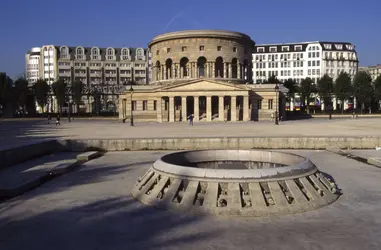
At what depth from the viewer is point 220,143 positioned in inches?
834

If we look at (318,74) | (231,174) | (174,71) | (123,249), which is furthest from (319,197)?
(318,74)

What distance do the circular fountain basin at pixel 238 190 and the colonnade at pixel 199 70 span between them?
2381 inches

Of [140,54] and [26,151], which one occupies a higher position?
[140,54]

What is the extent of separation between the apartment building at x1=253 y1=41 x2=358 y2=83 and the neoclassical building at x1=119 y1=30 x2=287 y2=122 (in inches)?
2430

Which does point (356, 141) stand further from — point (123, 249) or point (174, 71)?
point (174, 71)

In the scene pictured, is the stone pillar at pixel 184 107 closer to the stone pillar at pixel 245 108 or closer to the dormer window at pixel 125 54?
the stone pillar at pixel 245 108

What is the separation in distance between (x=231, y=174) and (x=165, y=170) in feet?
6.43

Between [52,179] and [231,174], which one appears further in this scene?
[52,179]

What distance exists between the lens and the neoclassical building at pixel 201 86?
62.3 metres

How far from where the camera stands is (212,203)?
29.0ft

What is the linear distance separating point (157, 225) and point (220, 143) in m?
A: 13.4

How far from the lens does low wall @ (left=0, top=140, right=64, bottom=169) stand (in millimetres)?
15367

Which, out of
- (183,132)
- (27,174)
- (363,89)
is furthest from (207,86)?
(27,174)

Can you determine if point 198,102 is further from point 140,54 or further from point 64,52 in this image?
point 64,52
